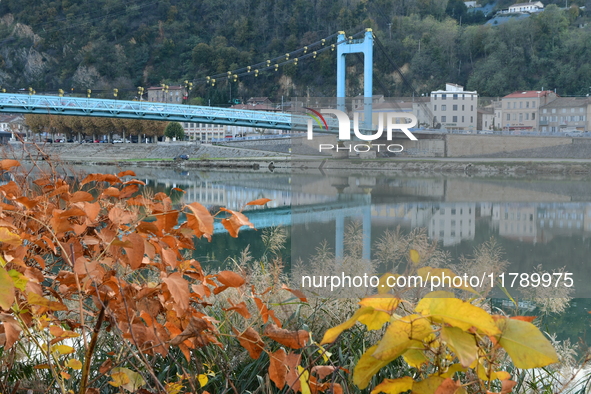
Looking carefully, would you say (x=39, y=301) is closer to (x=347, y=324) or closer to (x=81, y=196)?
(x=81, y=196)

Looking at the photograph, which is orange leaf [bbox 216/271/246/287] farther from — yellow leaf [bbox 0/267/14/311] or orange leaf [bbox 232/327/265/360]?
yellow leaf [bbox 0/267/14/311]

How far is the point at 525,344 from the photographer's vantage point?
43 cm

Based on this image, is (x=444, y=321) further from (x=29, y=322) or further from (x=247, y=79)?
(x=247, y=79)

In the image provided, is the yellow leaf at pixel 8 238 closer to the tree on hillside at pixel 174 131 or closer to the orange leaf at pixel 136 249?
the orange leaf at pixel 136 249

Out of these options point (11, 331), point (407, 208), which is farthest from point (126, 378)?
point (407, 208)

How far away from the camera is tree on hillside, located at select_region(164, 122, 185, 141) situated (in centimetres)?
2734

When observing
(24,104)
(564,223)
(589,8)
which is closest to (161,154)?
(24,104)

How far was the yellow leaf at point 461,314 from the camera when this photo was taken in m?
0.42

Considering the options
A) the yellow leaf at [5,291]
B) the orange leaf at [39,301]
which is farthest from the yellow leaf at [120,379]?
the yellow leaf at [5,291]

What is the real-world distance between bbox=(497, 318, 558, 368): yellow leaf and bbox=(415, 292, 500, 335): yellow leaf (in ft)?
0.04

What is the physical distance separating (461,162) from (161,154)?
43.2 ft

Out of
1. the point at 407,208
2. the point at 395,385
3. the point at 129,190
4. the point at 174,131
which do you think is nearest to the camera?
the point at 395,385

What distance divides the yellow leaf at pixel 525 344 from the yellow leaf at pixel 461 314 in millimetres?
13

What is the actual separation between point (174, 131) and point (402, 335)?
90.8 ft
